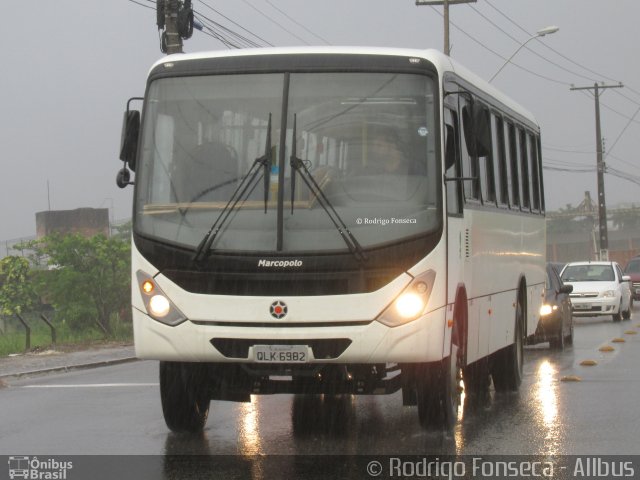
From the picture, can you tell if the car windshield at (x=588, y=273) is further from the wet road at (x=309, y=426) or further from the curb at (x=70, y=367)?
the wet road at (x=309, y=426)

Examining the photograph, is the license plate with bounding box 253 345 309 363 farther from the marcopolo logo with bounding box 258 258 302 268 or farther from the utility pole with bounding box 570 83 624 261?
A: the utility pole with bounding box 570 83 624 261

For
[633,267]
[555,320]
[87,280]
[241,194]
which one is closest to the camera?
[241,194]

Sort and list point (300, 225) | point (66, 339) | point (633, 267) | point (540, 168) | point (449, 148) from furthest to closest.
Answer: point (633, 267), point (66, 339), point (540, 168), point (449, 148), point (300, 225)

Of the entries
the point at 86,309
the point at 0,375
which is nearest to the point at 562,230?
the point at 86,309

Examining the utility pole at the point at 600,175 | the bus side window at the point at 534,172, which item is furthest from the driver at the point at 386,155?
the utility pole at the point at 600,175

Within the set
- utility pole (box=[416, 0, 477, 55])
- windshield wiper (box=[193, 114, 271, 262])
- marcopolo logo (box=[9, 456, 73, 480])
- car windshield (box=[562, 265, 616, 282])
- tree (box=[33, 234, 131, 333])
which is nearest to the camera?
marcopolo logo (box=[9, 456, 73, 480])

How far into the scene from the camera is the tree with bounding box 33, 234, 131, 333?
1092 inches

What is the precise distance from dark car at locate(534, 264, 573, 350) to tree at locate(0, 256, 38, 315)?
12.9 m

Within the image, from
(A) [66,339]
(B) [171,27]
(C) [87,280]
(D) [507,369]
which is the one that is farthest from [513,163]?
(C) [87,280]

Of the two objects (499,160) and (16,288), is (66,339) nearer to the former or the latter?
(16,288)

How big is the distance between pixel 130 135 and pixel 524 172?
6.36 m

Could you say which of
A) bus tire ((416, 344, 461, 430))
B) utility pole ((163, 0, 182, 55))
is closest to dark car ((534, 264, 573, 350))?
utility pole ((163, 0, 182, 55))

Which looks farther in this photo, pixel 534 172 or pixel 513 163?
pixel 534 172

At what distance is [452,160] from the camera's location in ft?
32.5
